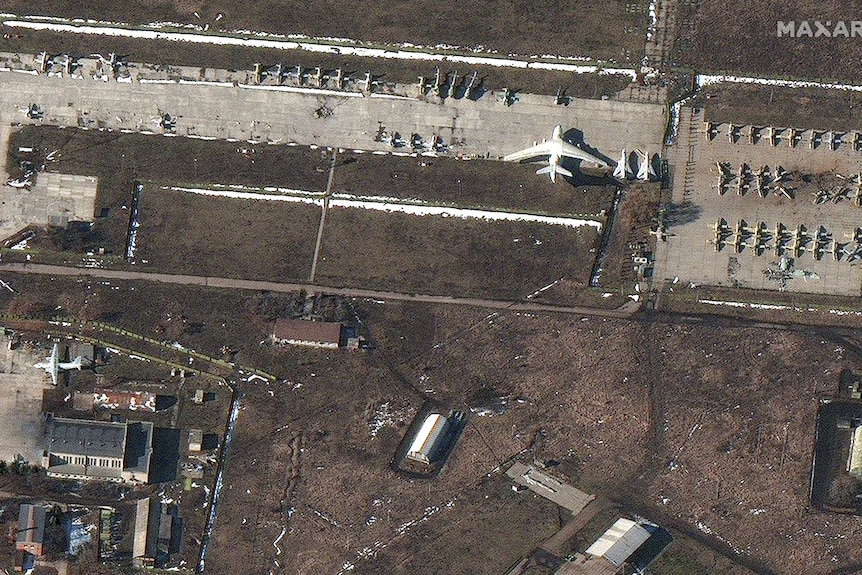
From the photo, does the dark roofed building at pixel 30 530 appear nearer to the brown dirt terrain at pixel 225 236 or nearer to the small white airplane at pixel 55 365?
the small white airplane at pixel 55 365

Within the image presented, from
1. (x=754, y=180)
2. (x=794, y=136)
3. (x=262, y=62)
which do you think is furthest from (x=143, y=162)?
(x=794, y=136)

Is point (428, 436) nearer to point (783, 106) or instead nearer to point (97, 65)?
point (783, 106)

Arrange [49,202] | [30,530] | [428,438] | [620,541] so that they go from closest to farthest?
[620,541]
[428,438]
[30,530]
[49,202]

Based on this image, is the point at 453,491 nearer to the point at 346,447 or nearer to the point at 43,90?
the point at 346,447

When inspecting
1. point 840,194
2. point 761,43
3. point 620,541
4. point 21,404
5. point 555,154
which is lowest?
point 620,541

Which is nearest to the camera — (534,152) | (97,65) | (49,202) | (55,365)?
(55,365)

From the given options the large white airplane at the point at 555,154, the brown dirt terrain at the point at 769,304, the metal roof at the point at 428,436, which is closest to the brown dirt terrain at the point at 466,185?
the large white airplane at the point at 555,154

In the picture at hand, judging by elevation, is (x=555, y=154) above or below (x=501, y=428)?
above
